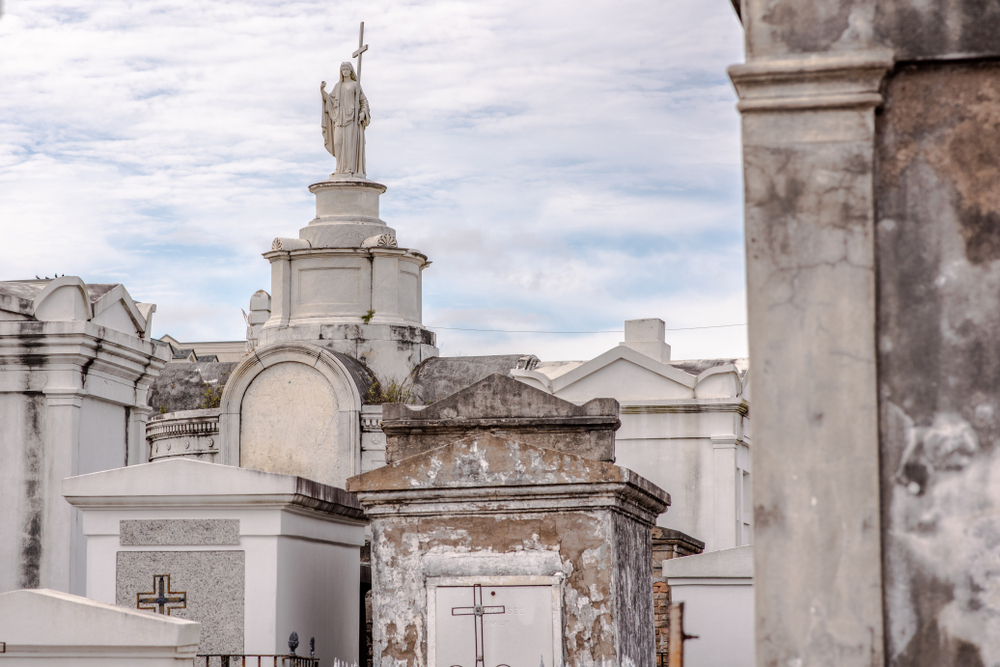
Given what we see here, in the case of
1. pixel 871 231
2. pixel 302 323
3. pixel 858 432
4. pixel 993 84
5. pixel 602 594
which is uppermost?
pixel 302 323

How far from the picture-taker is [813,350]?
3654 millimetres

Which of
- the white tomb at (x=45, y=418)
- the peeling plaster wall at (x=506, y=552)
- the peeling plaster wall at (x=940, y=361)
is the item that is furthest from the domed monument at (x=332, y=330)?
the peeling plaster wall at (x=940, y=361)

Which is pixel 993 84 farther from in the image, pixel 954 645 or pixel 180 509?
pixel 180 509

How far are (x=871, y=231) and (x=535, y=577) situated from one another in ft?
12.2

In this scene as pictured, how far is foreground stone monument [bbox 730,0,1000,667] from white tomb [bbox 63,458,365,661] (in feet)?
13.9

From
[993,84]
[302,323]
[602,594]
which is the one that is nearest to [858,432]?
[993,84]

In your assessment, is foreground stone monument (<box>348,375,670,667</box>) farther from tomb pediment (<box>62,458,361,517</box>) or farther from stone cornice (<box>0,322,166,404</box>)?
stone cornice (<box>0,322,166,404</box>)

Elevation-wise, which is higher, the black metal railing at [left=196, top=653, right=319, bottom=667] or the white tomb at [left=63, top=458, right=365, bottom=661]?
the white tomb at [left=63, top=458, right=365, bottom=661]

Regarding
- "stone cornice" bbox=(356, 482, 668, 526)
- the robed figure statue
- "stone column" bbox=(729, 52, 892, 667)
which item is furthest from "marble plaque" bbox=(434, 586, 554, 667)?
the robed figure statue

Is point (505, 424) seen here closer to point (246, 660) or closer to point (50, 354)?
point (246, 660)

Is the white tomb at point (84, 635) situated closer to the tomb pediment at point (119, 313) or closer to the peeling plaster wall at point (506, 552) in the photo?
the peeling plaster wall at point (506, 552)

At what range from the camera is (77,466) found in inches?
336

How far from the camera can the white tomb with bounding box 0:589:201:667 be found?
228 inches

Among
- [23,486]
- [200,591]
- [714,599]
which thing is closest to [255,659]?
[200,591]
